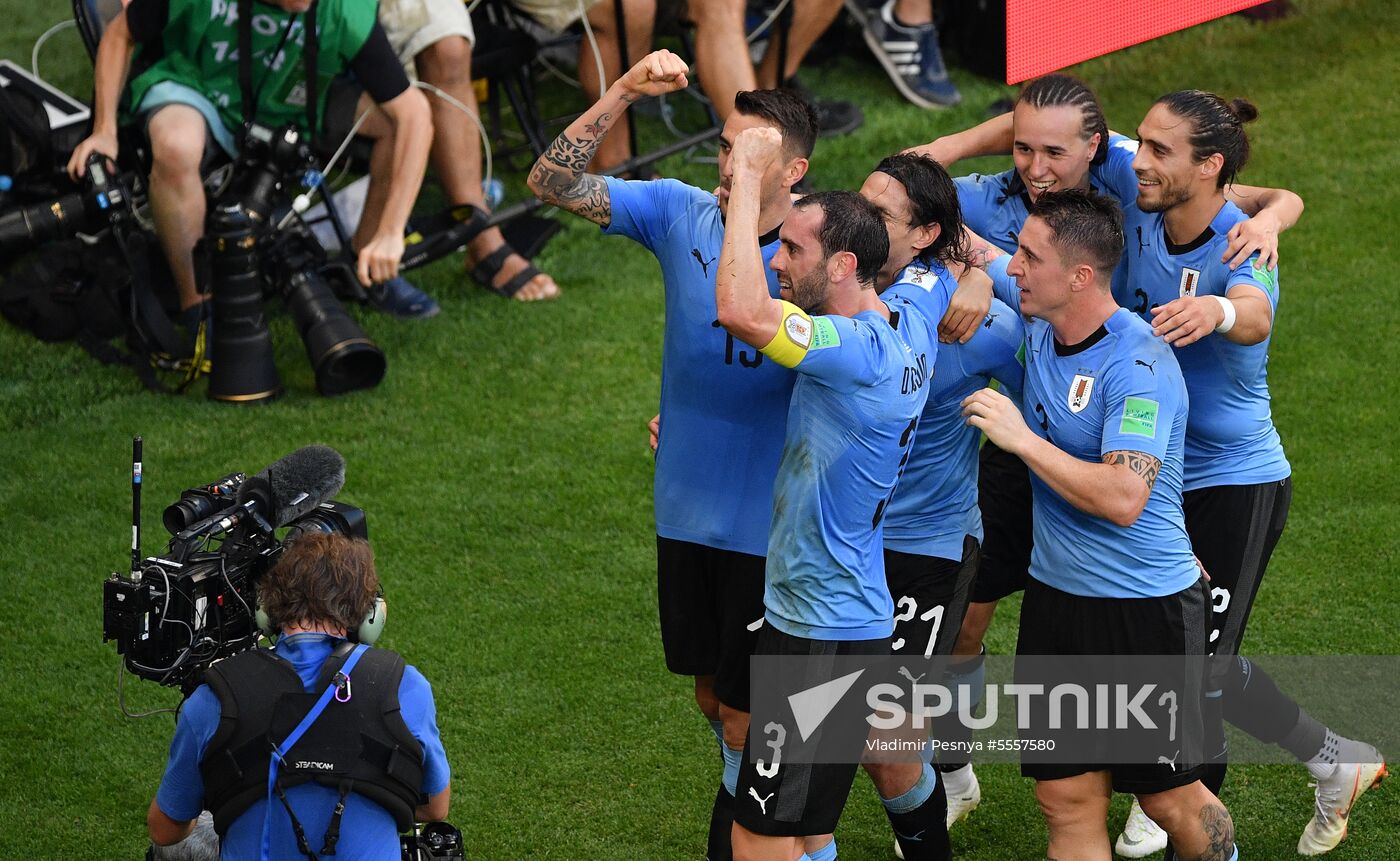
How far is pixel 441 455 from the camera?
6121 mm

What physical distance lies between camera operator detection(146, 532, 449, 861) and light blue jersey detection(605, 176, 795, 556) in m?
0.90

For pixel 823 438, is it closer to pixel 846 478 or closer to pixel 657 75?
pixel 846 478

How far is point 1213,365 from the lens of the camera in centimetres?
368

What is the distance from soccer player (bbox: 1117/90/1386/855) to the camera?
12.0 feet

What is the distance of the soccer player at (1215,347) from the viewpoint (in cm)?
364

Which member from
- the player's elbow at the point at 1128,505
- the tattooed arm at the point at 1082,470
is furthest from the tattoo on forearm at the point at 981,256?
the player's elbow at the point at 1128,505

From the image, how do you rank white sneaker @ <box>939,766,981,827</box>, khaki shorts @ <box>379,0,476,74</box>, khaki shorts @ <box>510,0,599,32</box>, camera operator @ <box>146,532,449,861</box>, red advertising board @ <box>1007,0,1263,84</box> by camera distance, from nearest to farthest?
camera operator @ <box>146,532,449,861</box>, white sneaker @ <box>939,766,981,827</box>, red advertising board @ <box>1007,0,1263,84</box>, khaki shorts @ <box>379,0,476,74</box>, khaki shorts @ <box>510,0,599,32</box>

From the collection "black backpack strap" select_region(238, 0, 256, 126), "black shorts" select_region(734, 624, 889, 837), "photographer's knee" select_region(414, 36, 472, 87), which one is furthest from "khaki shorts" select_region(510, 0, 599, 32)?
"black shorts" select_region(734, 624, 889, 837)

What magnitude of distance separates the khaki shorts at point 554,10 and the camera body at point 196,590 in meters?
5.04

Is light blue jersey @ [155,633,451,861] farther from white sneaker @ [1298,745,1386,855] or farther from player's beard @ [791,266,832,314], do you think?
white sneaker @ [1298,745,1386,855]

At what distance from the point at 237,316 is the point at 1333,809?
4.32m

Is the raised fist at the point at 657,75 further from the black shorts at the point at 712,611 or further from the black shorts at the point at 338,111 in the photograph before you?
the black shorts at the point at 338,111

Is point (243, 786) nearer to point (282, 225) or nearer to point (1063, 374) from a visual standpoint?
point (1063, 374)

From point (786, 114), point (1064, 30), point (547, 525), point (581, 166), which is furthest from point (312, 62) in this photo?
point (786, 114)
